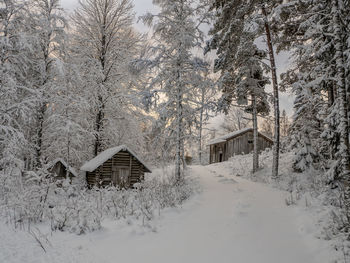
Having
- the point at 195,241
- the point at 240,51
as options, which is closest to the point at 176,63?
the point at 240,51

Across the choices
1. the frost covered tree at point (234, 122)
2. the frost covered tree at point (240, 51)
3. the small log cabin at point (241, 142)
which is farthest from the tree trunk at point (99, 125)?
the frost covered tree at point (234, 122)

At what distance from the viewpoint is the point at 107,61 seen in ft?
55.9

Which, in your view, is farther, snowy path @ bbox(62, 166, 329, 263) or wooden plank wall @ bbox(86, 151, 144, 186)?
wooden plank wall @ bbox(86, 151, 144, 186)

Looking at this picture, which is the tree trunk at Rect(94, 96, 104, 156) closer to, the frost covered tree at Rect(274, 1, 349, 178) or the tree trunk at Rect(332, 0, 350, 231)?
the frost covered tree at Rect(274, 1, 349, 178)

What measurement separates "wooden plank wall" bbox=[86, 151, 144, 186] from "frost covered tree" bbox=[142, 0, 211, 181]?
3.44 meters

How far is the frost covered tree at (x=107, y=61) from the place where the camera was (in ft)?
53.7

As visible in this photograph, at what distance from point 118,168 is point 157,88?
6110 mm

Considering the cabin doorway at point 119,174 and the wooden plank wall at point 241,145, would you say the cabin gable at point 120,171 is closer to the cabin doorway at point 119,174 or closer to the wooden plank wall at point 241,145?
the cabin doorway at point 119,174

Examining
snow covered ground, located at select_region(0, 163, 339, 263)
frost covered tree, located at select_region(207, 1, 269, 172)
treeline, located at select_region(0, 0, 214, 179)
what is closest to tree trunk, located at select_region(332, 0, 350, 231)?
snow covered ground, located at select_region(0, 163, 339, 263)

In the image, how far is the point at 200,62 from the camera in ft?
43.7

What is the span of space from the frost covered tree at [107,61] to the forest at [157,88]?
86 millimetres

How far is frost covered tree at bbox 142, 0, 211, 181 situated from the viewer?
13.2 m

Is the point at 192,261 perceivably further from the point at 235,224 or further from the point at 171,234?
the point at 235,224

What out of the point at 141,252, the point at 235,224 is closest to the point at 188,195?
the point at 235,224
